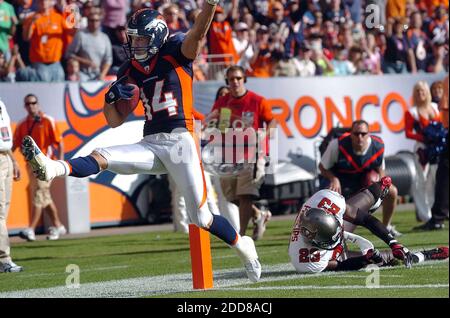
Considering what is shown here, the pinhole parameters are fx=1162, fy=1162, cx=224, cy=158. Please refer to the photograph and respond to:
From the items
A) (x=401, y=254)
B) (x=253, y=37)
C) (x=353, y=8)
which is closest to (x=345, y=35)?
(x=353, y=8)

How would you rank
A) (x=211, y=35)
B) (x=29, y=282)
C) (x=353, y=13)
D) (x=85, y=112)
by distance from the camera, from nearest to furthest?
1. (x=29, y=282)
2. (x=85, y=112)
3. (x=211, y=35)
4. (x=353, y=13)

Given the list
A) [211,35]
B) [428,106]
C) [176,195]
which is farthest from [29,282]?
[211,35]

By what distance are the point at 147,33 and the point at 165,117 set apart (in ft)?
2.06

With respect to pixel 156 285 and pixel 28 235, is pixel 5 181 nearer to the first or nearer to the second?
pixel 156 285

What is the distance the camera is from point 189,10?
61.7 feet

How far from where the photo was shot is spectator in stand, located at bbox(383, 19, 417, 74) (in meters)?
20.7

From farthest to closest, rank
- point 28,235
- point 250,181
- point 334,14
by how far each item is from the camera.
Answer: point 334,14 < point 28,235 < point 250,181

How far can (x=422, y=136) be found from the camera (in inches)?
570

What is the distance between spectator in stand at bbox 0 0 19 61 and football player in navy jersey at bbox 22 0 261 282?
7811 mm

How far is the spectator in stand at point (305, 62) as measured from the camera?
19.3 m

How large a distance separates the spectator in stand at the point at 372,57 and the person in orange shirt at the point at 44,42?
20.7ft

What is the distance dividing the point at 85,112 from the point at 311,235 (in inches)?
308

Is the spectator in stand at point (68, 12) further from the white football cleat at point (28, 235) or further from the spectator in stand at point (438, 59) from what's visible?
the spectator in stand at point (438, 59)
